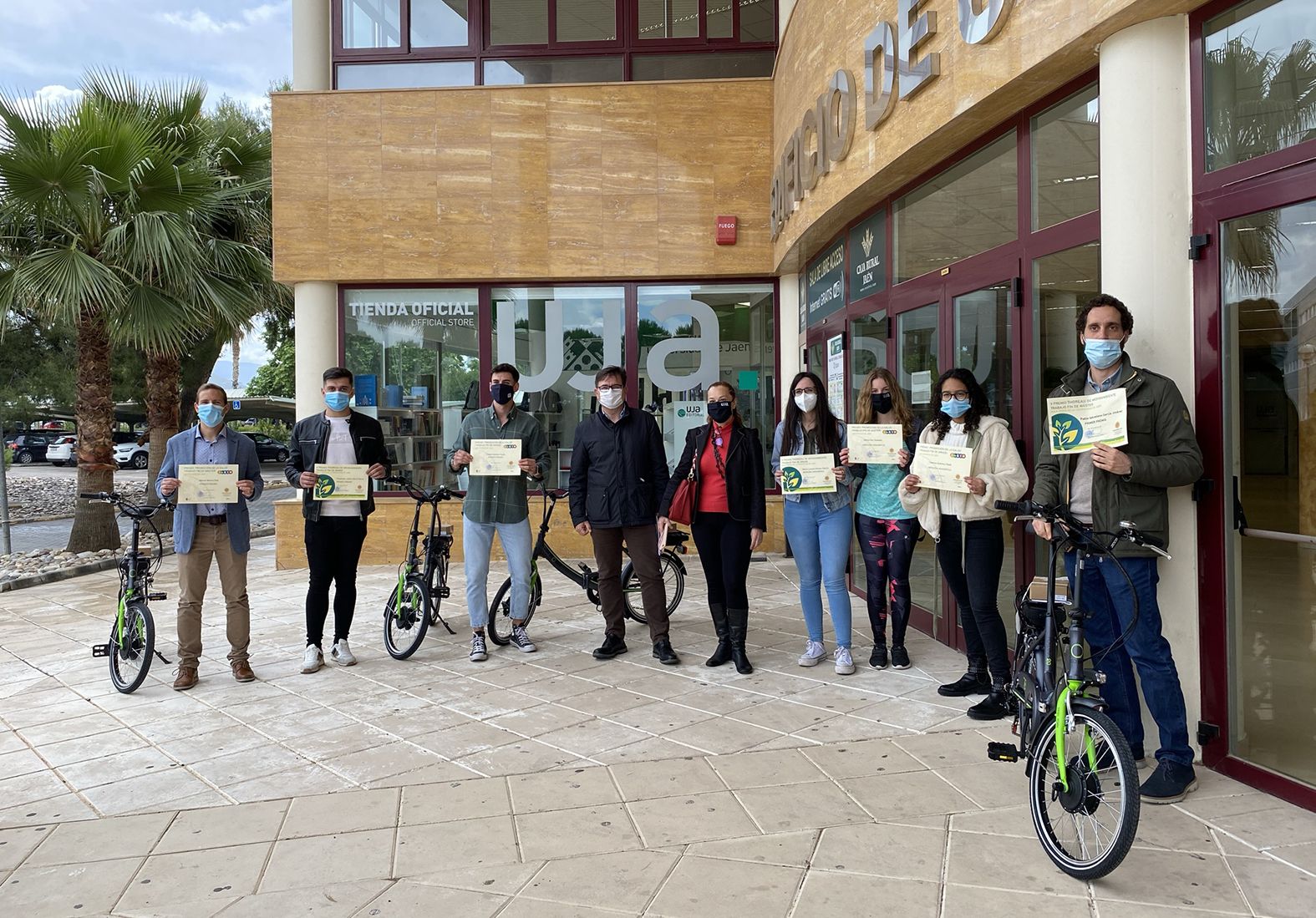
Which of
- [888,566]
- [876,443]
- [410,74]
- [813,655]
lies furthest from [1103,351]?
[410,74]

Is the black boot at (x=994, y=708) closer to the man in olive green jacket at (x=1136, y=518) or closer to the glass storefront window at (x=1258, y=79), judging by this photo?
the man in olive green jacket at (x=1136, y=518)

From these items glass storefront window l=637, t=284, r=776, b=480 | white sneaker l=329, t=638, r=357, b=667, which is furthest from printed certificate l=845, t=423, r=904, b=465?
glass storefront window l=637, t=284, r=776, b=480

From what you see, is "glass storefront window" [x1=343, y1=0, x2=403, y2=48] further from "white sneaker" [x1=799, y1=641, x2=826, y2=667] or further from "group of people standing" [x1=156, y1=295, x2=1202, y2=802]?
"white sneaker" [x1=799, y1=641, x2=826, y2=667]

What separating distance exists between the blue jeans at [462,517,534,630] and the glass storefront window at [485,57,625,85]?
6584mm

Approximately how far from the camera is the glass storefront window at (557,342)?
37.2 feet

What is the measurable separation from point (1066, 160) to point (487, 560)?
4.37 metres

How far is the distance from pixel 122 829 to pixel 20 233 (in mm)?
10601

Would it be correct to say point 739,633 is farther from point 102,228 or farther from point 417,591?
point 102,228

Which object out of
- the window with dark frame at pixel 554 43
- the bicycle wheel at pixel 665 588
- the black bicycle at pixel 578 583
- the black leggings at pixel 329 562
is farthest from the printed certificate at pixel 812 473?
the window with dark frame at pixel 554 43

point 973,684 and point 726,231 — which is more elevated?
point 726,231

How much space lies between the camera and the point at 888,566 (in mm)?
6258

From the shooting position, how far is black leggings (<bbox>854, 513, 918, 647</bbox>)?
616cm

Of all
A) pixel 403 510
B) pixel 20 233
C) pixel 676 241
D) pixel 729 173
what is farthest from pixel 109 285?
pixel 729 173

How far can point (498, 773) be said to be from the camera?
14.5 ft
